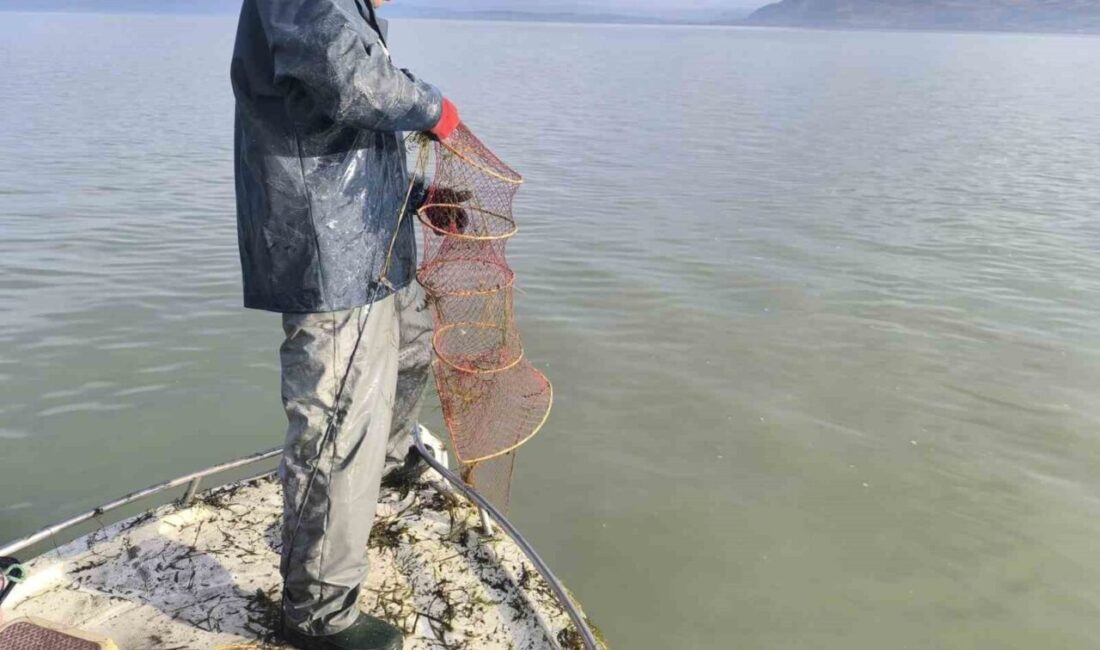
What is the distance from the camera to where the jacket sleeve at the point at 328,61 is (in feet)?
7.51

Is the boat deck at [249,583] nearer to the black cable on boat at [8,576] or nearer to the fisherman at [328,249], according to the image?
the fisherman at [328,249]

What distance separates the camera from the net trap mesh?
11.8ft

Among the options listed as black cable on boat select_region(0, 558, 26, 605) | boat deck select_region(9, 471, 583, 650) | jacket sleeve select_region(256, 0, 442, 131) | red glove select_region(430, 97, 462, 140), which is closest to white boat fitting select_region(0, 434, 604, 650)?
boat deck select_region(9, 471, 583, 650)

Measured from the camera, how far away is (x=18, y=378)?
6.37 meters

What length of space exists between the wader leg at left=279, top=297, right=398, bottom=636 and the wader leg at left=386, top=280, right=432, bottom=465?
0.45 metres

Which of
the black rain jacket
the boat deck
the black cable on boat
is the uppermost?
the black rain jacket

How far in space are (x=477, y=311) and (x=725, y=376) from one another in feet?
8.82

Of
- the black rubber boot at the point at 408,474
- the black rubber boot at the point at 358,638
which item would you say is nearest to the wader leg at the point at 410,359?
the black rubber boot at the point at 408,474

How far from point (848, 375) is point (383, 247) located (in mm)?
5114

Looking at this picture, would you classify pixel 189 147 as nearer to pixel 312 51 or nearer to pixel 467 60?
pixel 312 51

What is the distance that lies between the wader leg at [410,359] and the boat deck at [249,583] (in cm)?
44

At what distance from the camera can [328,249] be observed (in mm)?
2619

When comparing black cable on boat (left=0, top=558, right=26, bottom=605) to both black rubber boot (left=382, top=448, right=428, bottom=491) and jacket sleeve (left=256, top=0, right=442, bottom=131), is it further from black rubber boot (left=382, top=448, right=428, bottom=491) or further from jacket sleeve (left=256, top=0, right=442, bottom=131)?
jacket sleeve (left=256, top=0, right=442, bottom=131)

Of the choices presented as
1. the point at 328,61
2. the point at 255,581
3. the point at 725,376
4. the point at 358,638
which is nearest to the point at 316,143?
A: the point at 328,61
